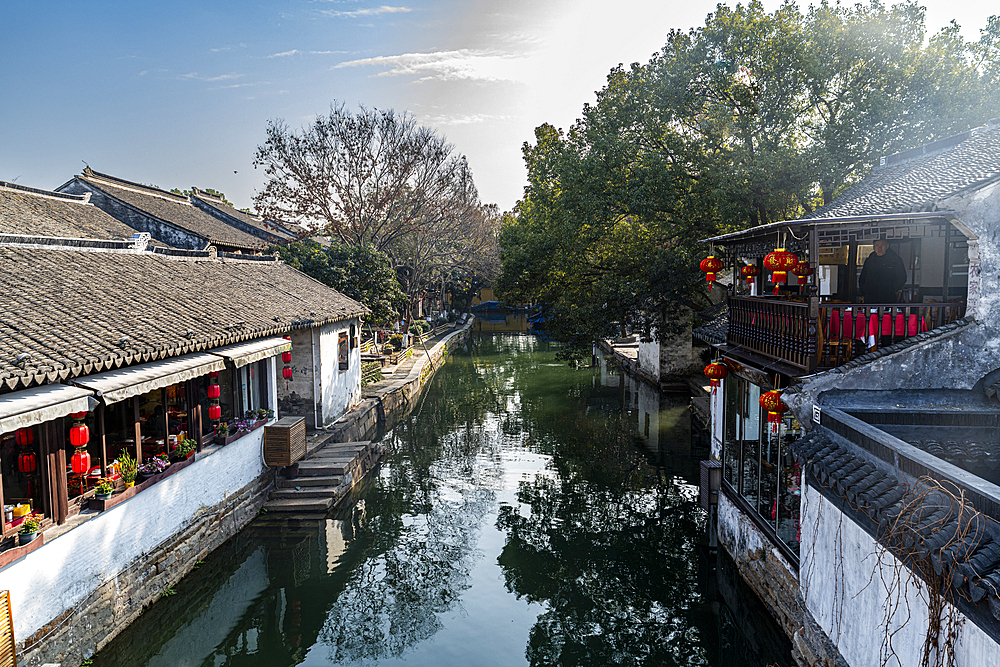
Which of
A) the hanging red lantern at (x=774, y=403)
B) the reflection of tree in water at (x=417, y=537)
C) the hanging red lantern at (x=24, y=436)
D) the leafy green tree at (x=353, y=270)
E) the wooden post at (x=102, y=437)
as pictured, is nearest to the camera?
the hanging red lantern at (x=774, y=403)

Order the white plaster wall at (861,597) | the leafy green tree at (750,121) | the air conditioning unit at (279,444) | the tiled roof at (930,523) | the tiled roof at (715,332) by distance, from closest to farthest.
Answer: the tiled roof at (930,523) < the white plaster wall at (861,597) < the tiled roof at (715,332) < the air conditioning unit at (279,444) < the leafy green tree at (750,121)

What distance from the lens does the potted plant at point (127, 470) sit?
7848 mm

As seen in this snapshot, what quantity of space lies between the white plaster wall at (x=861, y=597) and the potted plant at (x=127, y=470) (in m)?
7.84

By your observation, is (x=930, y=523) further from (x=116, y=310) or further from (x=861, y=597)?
(x=116, y=310)

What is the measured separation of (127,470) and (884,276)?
395 inches

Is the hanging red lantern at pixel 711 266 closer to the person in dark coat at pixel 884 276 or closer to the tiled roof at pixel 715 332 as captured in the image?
the tiled roof at pixel 715 332

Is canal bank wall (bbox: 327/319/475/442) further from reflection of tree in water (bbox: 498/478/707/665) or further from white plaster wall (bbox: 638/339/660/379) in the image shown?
white plaster wall (bbox: 638/339/660/379)

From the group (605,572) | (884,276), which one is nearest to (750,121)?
(884,276)

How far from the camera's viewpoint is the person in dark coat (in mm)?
8203

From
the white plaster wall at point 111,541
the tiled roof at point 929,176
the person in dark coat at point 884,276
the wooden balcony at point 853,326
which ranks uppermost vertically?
the tiled roof at point 929,176

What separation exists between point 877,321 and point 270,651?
795 centimetres

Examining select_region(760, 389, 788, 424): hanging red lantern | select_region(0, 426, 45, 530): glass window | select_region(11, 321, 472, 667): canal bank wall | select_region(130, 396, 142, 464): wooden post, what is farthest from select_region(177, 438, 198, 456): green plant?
select_region(760, 389, 788, 424): hanging red lantern

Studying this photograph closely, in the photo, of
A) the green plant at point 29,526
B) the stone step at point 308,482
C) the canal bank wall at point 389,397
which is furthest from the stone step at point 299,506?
the green plant at point 29,526

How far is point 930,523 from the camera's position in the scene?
390 cm
